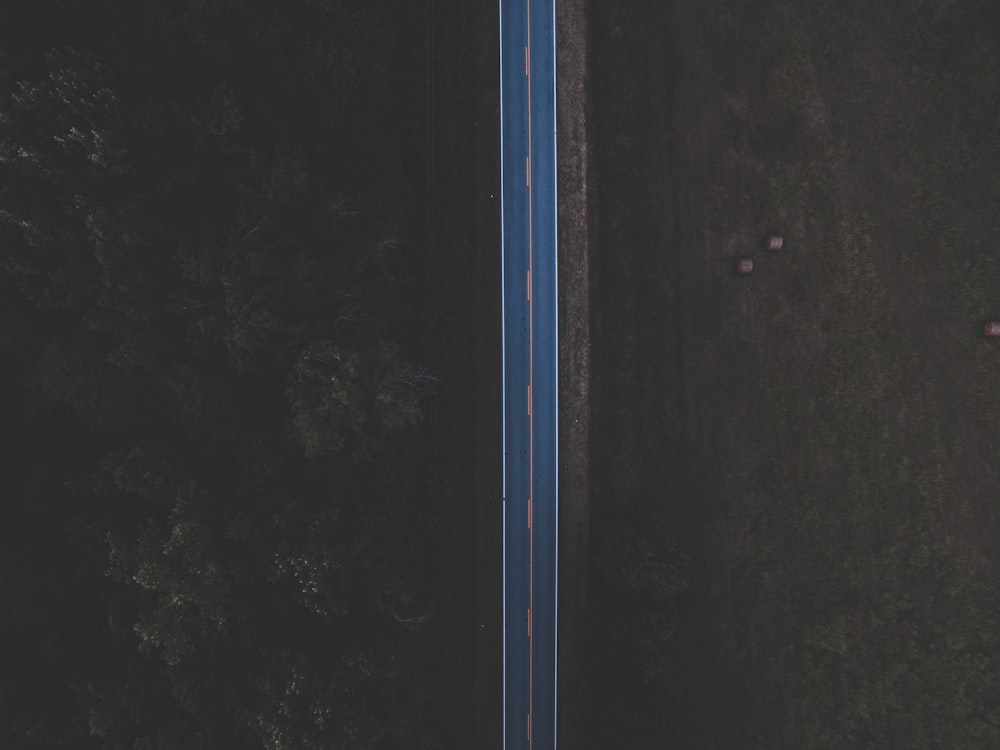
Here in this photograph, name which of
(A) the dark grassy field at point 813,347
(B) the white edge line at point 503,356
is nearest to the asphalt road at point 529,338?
(B) the white edge line at point 503,356

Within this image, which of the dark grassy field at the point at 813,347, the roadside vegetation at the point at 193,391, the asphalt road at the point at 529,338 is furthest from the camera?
the dark grassy field at the point at 813,347

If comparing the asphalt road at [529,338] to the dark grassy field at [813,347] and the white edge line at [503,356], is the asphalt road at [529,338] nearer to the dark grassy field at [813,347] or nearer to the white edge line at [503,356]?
the white edge line at [503,356]

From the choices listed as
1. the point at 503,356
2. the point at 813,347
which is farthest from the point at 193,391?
the point at 813,347

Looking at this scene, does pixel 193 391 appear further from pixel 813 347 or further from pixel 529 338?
pixel 813 347

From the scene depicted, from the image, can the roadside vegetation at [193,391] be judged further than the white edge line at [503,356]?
No

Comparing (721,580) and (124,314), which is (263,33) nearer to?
(124,314)

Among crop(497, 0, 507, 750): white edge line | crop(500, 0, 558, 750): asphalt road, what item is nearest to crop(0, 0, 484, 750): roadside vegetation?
crop(497, 0, 507, 750): white edge line
